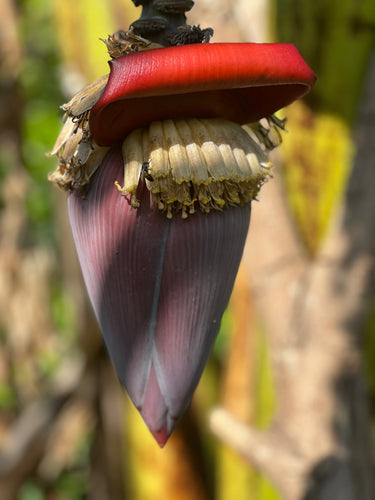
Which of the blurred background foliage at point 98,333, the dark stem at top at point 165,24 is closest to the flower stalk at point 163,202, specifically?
the dark stem at top at point 165,24

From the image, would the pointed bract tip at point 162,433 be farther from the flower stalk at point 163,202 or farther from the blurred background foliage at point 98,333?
the blurred background foliage at point 98,333

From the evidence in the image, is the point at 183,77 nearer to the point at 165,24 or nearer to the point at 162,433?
the point at 165,24

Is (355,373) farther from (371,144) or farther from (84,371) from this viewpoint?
(84,371)

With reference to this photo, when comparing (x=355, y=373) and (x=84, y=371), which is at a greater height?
(x=355, y=373)

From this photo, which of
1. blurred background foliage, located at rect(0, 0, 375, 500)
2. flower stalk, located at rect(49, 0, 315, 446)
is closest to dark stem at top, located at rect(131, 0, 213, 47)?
flower stalk, located at rect(49, 0, 315, 446)

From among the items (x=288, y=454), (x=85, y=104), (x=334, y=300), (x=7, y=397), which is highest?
(x=85, y=104)

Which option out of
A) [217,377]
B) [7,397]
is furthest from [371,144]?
[7,397]
